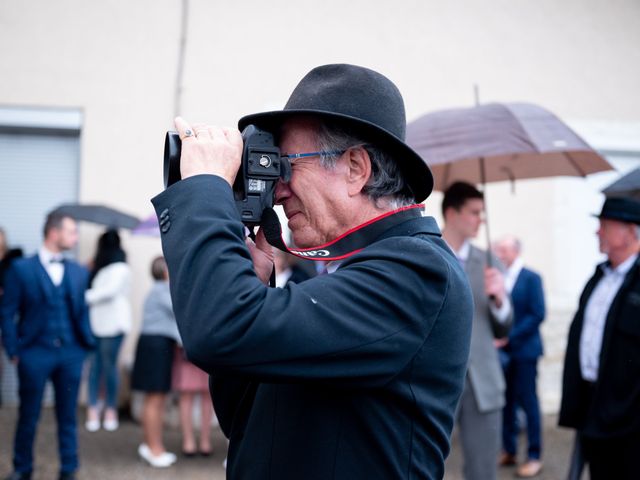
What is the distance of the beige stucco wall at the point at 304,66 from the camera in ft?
29.5

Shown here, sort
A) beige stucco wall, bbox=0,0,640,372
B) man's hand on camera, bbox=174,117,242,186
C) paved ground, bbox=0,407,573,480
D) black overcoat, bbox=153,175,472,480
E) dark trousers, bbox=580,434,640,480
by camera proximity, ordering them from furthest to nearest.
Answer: beige stucco wall, bbox=0,0,640,372 → paved ground, bbox=0,407,573,480 → dark trousers, bbox=580,434,640,480 → man's hand on camera, bbox=174,117,242,186 → black overcoat, bbox=153,175,472,480

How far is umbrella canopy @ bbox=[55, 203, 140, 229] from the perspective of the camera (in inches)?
319

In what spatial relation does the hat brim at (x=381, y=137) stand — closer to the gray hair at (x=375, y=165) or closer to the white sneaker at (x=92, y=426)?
the gray hair at (x=375, y=165)

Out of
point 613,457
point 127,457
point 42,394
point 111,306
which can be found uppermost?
point 613,457

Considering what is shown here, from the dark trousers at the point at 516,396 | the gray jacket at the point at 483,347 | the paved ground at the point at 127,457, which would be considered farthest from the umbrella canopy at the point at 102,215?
the gray jacket at the point at 483,347

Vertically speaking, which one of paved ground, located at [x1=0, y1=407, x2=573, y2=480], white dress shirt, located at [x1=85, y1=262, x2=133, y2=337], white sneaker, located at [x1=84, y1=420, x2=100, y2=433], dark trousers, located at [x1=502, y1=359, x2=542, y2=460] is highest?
white dress shirt, located at [x1=85, y1=262, x2=133, y2=337]

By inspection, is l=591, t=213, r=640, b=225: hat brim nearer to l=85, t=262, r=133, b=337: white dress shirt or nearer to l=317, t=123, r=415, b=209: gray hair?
l=317, t=123, r=415, b=209: gray hair

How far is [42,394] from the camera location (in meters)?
6.15

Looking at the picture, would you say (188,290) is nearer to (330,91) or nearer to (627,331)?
A: (330,91)

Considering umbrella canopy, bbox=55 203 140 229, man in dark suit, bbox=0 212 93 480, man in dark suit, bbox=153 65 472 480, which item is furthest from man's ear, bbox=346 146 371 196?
umbrella canopy, bbox=55 203 140 229

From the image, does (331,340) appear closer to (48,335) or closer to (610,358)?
(610,358)

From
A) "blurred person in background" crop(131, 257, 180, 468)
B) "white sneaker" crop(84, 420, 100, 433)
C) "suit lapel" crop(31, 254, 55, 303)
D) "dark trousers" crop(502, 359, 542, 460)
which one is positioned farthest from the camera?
"white sneaker" crop(84, 420, 100, 433)

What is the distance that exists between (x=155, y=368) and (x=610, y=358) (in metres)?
3.83

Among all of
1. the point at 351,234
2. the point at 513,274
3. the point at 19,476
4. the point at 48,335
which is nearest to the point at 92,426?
the point at 19,476
